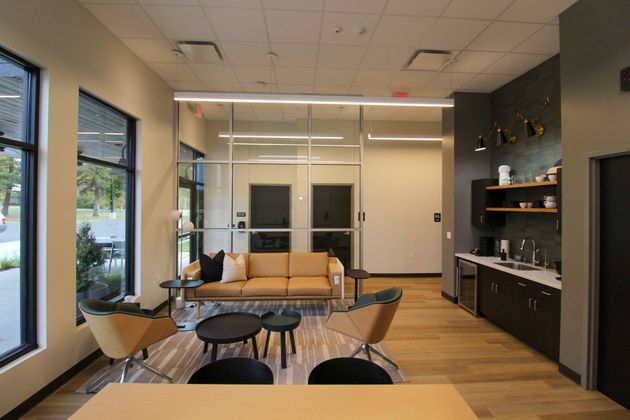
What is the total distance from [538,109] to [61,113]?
552 cm

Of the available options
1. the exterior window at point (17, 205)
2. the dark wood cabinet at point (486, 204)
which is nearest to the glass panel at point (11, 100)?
the exterior window at point (17, 205)

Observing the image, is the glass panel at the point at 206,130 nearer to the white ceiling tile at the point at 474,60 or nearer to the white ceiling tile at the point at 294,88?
Answer: the white ceiling tile at the point at 294,88

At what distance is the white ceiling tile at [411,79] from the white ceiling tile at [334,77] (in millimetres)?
686

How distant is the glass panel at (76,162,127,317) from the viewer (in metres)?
3.04

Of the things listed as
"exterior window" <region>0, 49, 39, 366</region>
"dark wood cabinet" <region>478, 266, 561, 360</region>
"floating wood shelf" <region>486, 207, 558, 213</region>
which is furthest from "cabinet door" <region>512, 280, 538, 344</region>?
"exterior window" <region>0, 49, 39, 366</region>

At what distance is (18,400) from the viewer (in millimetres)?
2189

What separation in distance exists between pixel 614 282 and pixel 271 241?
437 centimetres

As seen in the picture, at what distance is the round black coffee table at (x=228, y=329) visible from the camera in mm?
2709

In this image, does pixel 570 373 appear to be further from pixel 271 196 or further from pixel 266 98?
pixel 271 196

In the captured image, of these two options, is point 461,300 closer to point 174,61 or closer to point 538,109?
point 538,109

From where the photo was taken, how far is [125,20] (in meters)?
3.08

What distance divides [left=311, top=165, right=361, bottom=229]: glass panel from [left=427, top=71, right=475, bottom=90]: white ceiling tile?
1832 millimetres

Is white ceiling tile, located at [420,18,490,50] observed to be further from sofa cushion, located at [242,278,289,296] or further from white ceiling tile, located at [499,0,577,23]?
sofa cushion, located at [242,278,289,296]

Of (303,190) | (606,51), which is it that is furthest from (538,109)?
(303,190)
